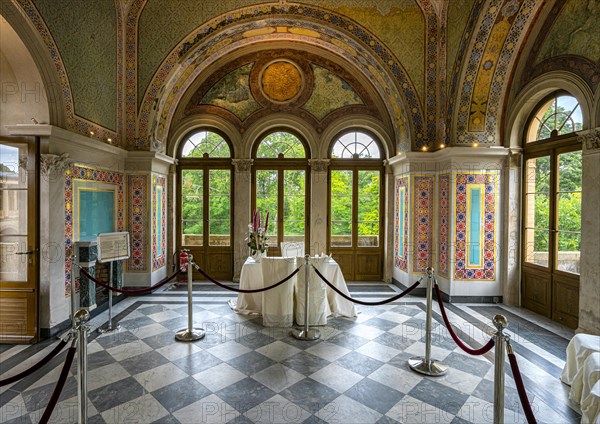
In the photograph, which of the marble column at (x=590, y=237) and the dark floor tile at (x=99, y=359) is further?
the marble column at (x=590, y=237)

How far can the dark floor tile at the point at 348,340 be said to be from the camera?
14.4ft

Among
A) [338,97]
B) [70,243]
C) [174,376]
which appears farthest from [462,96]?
[70,243]

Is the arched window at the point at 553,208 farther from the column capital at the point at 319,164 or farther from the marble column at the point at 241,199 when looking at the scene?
the marble column at the point at 241,199

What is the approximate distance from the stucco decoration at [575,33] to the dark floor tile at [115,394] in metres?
7.02

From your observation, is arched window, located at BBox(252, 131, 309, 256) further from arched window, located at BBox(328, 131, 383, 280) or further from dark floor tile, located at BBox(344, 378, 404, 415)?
dark floor tile, located at BBox(344, 378, 404, 415)

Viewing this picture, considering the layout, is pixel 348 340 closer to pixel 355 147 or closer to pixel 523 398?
pixel 523 398

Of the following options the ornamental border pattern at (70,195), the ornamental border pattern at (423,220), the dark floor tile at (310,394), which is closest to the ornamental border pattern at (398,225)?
the ornamental border pattern at (423,220)

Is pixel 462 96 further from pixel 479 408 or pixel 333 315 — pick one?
pixel 479 408

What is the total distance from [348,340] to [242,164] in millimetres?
5136

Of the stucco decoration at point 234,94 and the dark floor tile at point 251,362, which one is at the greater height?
the stucco decoration at point 234,94

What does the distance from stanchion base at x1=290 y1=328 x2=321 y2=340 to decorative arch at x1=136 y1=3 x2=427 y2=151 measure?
450cm

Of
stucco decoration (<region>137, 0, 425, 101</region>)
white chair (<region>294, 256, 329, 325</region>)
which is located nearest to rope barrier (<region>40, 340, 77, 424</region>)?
white chair (<region>294, 256, 329, 325</region>)

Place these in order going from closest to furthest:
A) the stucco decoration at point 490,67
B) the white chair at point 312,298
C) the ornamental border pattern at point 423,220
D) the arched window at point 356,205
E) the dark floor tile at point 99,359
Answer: the dark floor tile at point 99,359 → the white chair at point 312,298 → the stucco decoration at point 490,67 → the ornamental border pattern at point 423,220 → the arched window at point 356,205

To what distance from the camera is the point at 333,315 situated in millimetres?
5496
